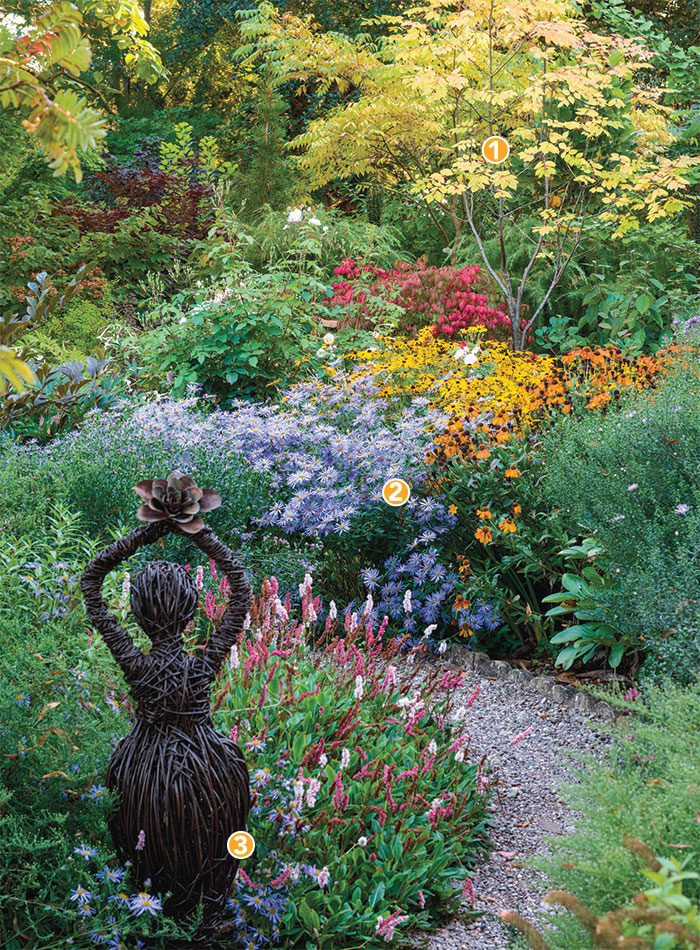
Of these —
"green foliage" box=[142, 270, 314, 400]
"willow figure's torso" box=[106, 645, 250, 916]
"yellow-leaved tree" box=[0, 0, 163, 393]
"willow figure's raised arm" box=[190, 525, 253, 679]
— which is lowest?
"green foliage" box=[142, 270, 314, 400]

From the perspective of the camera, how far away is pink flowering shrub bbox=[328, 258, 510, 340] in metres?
7.85

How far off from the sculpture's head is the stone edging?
1.98 m

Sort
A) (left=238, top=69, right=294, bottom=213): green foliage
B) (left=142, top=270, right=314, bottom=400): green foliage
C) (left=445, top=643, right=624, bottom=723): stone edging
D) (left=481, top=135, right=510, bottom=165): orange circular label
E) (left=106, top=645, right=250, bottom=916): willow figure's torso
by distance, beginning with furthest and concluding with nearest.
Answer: (left=238, top=69, right=294, bottom=213): green foliage → (left=481, top=135, right=510, bottom=165): orange circular label → (left=142, top=270, right=314, bottom=400): green foliage → (left=445, top=643, right=624, bottom=723): stone edging → (left=106, top=645, right=250, bottom=916): willow figure's torso

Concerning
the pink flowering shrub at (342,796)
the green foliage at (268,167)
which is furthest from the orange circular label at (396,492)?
the green foliage at (268,167)

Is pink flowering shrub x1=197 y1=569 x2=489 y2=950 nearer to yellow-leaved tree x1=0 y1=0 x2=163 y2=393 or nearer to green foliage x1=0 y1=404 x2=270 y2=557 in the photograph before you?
green foliage x1=0 y1=404 x2=270 y2=557

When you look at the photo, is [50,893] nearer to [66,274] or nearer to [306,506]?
[306,506]

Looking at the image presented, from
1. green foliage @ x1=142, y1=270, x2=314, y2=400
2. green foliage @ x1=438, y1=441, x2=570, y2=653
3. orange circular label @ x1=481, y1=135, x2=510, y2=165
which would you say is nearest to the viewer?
green foliage @ x1=438, y1=441, x2=570, y2=653

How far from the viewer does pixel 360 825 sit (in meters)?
2.49

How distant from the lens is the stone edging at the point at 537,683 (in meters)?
3.59

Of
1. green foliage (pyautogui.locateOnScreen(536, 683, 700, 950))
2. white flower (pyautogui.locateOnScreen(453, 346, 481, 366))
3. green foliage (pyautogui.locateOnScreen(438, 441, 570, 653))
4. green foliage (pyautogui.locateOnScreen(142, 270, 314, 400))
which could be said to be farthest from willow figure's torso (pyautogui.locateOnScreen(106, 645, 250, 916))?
green foliage (pyautogui.locateOnScreen(142, 270, 314, 400))

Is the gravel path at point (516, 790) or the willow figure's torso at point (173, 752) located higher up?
the willow figure's torso at point (173, 752)

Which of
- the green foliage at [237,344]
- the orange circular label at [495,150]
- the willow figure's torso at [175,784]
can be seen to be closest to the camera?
the willow figure's torso at [175,784]

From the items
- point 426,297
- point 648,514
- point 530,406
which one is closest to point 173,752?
point 648,514

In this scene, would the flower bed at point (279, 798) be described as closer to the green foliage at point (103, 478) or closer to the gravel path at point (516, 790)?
the gravel path at point (516, 790)
